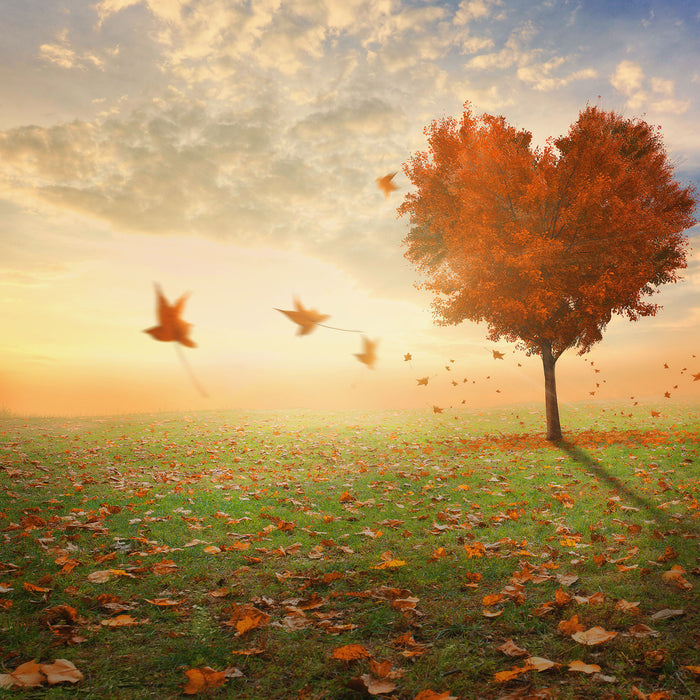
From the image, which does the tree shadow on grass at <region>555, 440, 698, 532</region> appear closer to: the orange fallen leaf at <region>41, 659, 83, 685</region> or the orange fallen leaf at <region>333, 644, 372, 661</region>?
the orange fallen leaf at <region>333, 644, 372, 661</region>

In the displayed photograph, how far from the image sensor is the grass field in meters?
3.16

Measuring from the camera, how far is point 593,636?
352 cm

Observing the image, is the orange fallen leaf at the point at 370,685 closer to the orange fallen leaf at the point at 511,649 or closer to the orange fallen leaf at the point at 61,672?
the orange fallen leaf at the point at 511,649

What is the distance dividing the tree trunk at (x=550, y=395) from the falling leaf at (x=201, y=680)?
11.3m

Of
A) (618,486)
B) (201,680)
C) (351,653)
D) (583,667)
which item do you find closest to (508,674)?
(583,667)

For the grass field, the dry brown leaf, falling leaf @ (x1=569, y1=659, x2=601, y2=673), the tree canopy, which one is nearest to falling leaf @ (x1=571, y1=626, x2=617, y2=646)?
the grass field

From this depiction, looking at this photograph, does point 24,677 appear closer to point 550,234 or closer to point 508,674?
point 508,674

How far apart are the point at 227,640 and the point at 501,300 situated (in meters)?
10.1

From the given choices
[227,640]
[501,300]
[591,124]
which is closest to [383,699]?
[227,640]

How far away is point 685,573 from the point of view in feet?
15.1

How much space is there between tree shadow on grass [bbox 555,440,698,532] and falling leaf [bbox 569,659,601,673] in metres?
3.82

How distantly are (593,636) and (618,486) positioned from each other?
213 inches

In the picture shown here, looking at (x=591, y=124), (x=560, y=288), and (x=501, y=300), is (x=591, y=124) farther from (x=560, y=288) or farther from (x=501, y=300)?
(x=501, y=300)

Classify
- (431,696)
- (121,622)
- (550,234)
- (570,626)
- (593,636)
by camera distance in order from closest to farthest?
(431,696) < (593,636) < (570,626) < (121,622) < (550,234)
